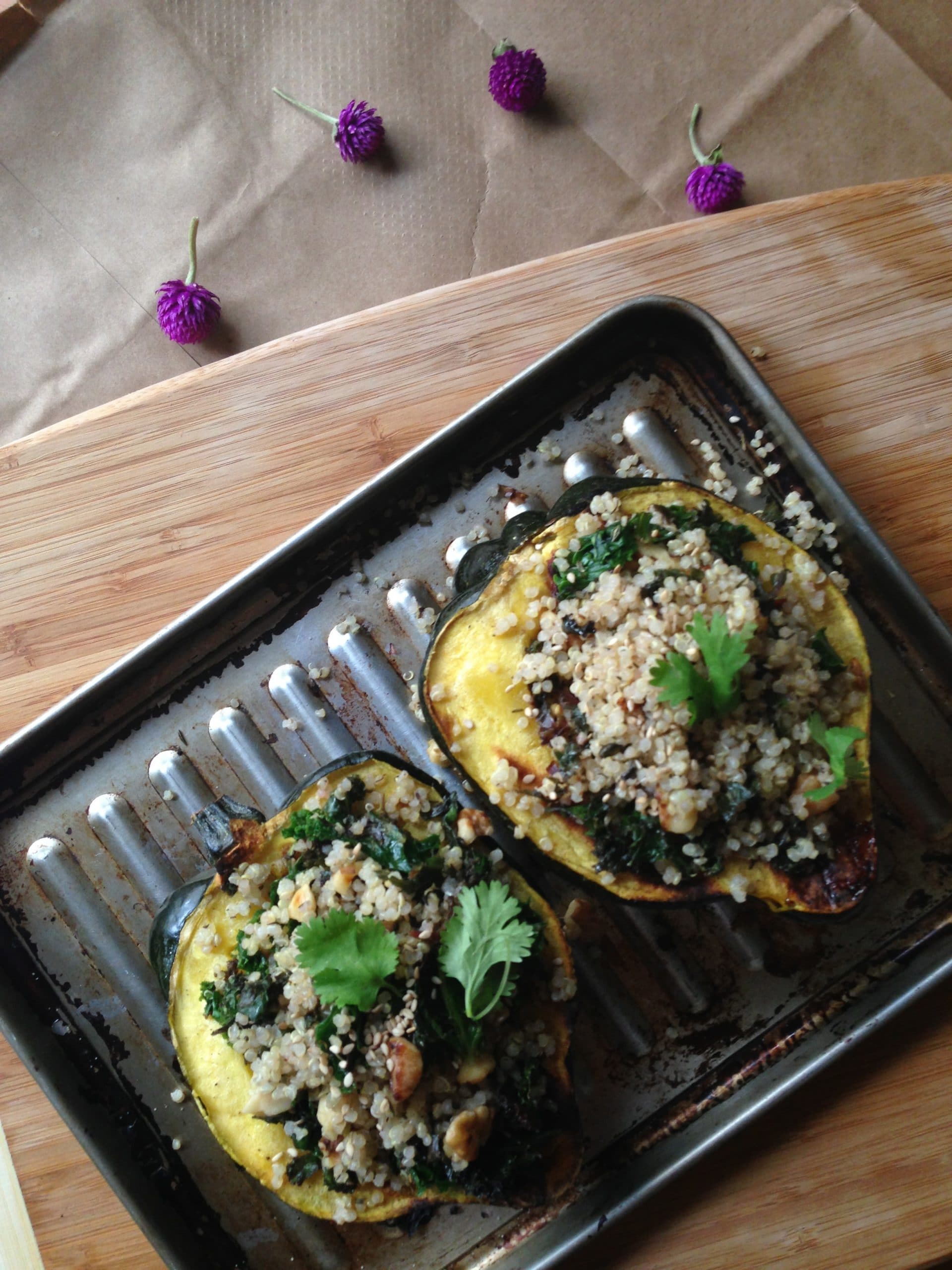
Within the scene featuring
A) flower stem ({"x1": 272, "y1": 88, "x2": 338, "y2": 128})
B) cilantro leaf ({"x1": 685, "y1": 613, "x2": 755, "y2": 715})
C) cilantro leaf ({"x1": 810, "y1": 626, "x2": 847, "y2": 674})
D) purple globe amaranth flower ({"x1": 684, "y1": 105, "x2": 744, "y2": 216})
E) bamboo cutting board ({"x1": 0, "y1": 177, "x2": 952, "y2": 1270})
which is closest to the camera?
cilantro leaf ({"x1": 685, "y1": 613, "x2": 755, "y2": 715})

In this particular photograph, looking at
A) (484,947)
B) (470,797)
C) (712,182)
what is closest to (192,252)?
(712,182)

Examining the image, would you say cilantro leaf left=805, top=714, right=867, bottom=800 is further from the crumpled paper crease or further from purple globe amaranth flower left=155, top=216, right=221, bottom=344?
purple globe amaranth flower left=155, top=216, right=221, bottom=344

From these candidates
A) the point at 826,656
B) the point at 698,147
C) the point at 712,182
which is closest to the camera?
the point at 826,656

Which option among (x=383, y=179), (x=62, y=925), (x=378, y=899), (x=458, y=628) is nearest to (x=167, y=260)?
(x=383, y=179)

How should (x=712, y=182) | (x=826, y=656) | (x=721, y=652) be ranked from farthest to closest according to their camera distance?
(x=712, y=182), (x=826, y=656), (x=721, y=652)

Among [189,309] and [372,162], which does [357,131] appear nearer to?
[372,162]

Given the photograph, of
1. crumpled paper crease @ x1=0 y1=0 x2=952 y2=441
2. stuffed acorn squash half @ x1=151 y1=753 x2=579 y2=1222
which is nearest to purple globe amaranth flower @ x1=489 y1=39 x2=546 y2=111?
crumpled paper crease @ x1=0 y1=0 x2=952 y2=441
